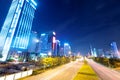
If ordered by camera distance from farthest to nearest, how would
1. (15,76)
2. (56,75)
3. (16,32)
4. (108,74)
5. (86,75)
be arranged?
(16,32) < (108,74) < (56,75) < (86,75) < (15,76)

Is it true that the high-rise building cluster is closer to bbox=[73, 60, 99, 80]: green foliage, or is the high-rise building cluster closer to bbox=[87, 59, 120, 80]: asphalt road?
bbox=[87, 59, 120, 80]: asphalt road

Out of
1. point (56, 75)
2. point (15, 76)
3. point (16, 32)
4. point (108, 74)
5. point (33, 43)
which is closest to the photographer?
point (15, 76)

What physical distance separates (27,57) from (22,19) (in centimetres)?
3834

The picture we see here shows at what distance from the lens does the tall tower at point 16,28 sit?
101 m

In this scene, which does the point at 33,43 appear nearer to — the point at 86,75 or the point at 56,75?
the point at 56,75

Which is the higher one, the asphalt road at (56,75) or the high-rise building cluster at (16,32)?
the high-rise building cluster at (16,32)

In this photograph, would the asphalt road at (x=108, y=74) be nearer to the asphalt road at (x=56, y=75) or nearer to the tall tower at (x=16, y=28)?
the asphalt road at (x=56, y=75)

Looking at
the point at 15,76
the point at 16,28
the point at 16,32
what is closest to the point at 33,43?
the point at 16,32

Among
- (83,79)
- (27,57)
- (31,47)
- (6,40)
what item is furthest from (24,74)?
(31,47)

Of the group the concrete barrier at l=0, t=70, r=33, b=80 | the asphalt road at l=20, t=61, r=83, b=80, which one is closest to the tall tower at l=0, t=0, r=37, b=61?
the asphalt road at l=20, t=61, r=83, b=80

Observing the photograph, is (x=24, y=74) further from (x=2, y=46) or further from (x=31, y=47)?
(x=31, y=47)

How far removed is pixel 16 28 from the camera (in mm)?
108250

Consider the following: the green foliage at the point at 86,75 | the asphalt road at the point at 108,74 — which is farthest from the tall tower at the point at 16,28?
the asphalt road at the point at 108,74

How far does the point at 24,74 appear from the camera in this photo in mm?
26156
